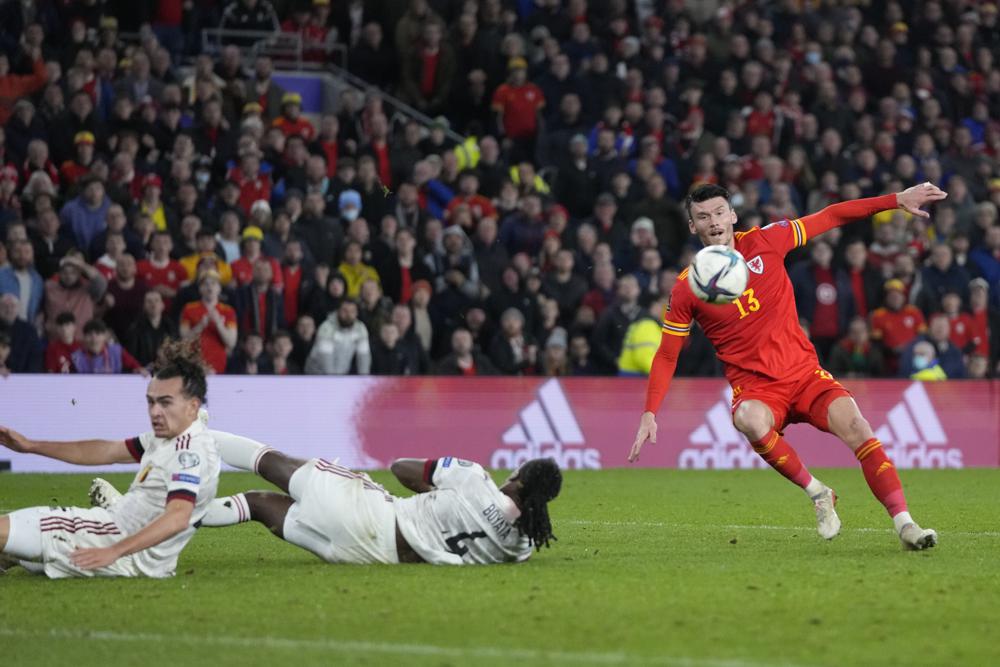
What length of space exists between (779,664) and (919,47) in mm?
22803

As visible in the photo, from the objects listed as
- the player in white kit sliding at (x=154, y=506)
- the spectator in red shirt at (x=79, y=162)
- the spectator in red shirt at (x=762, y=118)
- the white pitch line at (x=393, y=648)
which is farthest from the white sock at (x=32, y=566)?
the spectator in red shirt at (x=762, y=118)

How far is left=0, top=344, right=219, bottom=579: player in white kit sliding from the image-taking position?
7.99 m

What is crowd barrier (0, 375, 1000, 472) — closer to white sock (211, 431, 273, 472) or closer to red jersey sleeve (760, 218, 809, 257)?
red jersey sleeve (760, 218, 809, 257)

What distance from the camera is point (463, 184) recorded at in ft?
67.5

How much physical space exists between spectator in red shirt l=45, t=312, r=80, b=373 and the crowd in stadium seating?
0.03m

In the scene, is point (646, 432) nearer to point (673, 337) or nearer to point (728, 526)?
point (673, 337)

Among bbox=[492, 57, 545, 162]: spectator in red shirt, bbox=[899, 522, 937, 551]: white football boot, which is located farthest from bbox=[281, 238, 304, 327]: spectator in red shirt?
bbox=[899, 522, 937, 551]: white football boot

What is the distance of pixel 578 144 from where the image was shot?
71.9 feet

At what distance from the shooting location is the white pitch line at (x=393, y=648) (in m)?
5.98

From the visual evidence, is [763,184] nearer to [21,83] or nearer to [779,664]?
[21,83]

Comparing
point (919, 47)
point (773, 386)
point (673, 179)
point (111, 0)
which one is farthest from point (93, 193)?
point (919, 47)

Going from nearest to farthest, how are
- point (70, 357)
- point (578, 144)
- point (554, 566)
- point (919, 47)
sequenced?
point (554, 566) < point (70, 357) < point (578, 144) < point (919, 47)

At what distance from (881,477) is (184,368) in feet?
14.3

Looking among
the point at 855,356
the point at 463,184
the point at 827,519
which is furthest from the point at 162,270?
the point at 827,519
